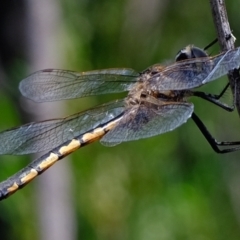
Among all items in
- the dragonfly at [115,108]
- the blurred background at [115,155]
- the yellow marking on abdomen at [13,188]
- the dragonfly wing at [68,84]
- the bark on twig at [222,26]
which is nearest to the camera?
the bark on twig at [222,26]

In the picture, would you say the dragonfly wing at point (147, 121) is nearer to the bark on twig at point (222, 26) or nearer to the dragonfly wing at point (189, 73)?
the dragonfly wing at point (189, 73)

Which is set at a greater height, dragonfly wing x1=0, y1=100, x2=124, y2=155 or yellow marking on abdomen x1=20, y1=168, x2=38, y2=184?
dragonfly wing x1=0, y1=100, x2=124, y2=155

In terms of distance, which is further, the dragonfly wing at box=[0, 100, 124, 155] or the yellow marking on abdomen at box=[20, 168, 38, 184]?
the dragonfly wing at box=[0, 100, 124, 155]

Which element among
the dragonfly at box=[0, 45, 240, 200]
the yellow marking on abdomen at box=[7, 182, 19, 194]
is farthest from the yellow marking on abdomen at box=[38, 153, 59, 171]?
the yellow marking on abdomen at box=[7, 182, 19, 194]

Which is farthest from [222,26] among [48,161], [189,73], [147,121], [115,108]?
[48,161]

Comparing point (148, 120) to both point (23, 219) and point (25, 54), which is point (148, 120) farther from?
point (23, 219)

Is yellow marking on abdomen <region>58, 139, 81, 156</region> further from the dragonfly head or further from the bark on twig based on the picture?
the bark on twig

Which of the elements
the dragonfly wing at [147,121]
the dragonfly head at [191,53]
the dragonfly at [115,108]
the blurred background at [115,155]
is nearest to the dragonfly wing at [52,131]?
the dragonfly at [115,108]
